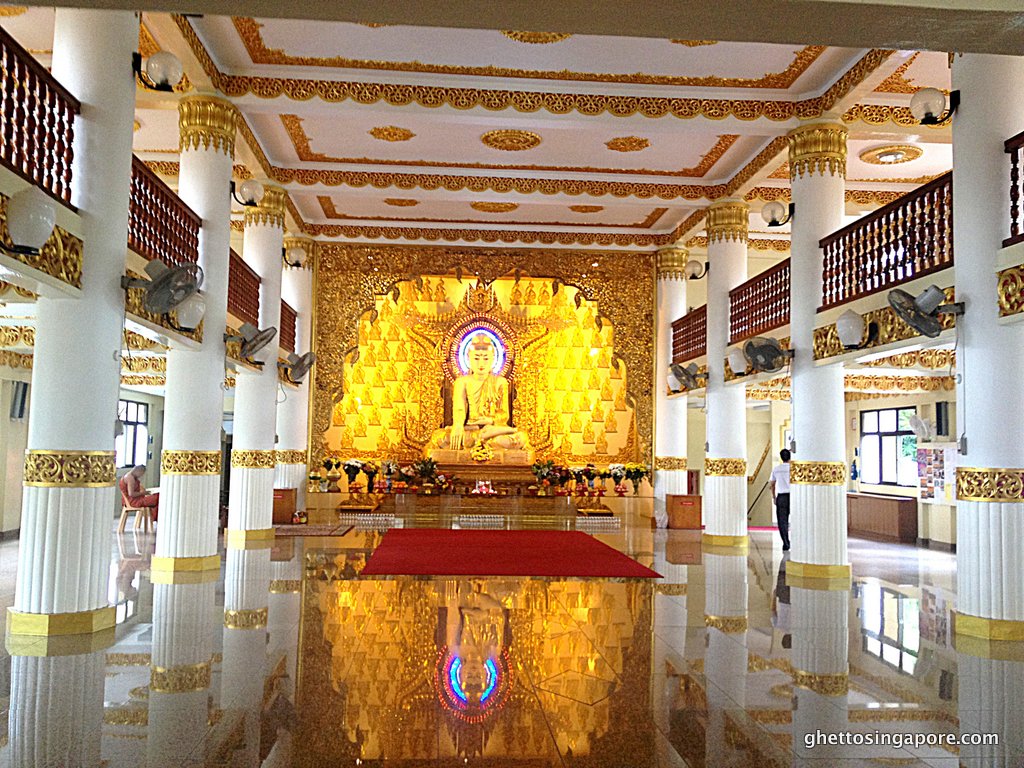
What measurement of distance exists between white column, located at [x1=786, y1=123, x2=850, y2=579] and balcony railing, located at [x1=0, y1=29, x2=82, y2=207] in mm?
7664

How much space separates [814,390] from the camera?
34.4 feet

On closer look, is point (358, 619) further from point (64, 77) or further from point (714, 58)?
point (714, 58)

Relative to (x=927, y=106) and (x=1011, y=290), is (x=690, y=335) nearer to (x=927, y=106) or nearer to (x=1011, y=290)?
(x=927, y=106)

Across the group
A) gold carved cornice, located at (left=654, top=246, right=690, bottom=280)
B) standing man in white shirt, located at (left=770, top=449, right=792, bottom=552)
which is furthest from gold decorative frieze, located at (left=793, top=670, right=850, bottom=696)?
gold carved cornice, located at (left=654, top=246, right=690, bottom=280)

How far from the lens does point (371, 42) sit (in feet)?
31.5

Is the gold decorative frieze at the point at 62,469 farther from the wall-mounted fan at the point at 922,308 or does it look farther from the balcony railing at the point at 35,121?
the wall-mounted fan at the point at 922,308

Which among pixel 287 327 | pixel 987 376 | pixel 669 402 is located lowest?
pixel 987 376

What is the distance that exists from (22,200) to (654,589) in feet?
20.2

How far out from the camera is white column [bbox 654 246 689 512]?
59.0ft

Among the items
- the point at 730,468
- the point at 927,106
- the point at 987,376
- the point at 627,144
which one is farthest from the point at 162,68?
the point at 730,468

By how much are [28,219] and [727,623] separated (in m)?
5.53

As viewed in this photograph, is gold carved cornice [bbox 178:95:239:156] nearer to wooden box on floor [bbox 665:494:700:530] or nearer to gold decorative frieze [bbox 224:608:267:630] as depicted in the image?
gold decorative frieze [bbox 224:608:267:630]

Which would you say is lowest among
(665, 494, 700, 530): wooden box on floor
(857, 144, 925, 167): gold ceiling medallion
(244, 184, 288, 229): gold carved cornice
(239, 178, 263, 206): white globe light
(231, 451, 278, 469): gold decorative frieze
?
(665, 494, 700, 530): wooden box on floor

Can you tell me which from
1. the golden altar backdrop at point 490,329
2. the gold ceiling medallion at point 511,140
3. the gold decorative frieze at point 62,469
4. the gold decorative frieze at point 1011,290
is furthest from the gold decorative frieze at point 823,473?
the golden altar backdrop at point 490,329
